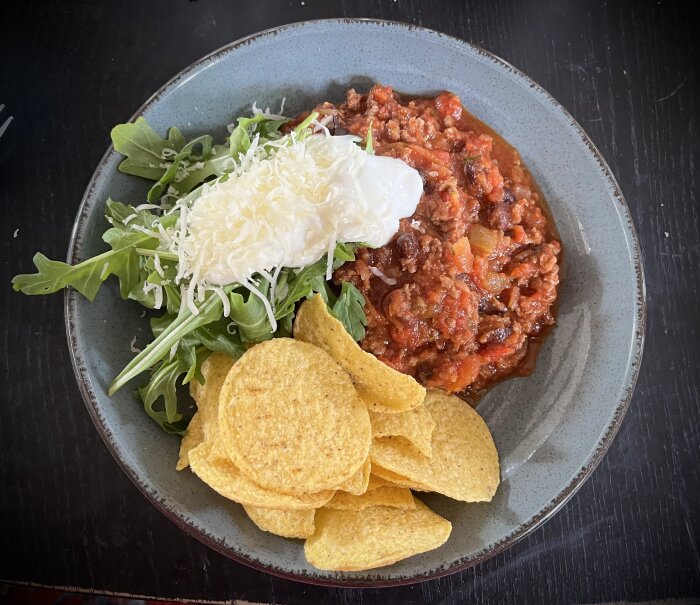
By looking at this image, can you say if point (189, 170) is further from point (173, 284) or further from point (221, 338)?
point (221, 338)

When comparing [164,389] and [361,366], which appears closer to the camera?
[361,366]

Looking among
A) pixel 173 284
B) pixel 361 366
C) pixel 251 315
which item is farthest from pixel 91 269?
pixel 361 366

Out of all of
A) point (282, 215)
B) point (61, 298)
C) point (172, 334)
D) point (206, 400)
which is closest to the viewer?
point (282, 215)

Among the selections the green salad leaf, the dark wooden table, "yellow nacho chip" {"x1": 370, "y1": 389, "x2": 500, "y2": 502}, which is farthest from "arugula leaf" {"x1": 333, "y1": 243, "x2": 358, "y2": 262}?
the dark wooden table

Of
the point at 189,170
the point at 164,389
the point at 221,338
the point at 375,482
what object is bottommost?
the point at 375,482

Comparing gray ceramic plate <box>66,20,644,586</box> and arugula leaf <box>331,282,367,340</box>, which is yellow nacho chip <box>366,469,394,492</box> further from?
arugula leaf <box>331,282,367,340</box>

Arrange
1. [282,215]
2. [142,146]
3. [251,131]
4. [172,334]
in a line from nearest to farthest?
[282,215] < [172,334] < [142,146] < [251,131]

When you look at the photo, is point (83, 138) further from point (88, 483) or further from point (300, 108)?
point (88, 483)

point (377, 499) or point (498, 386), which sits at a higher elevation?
point (498, 386)
